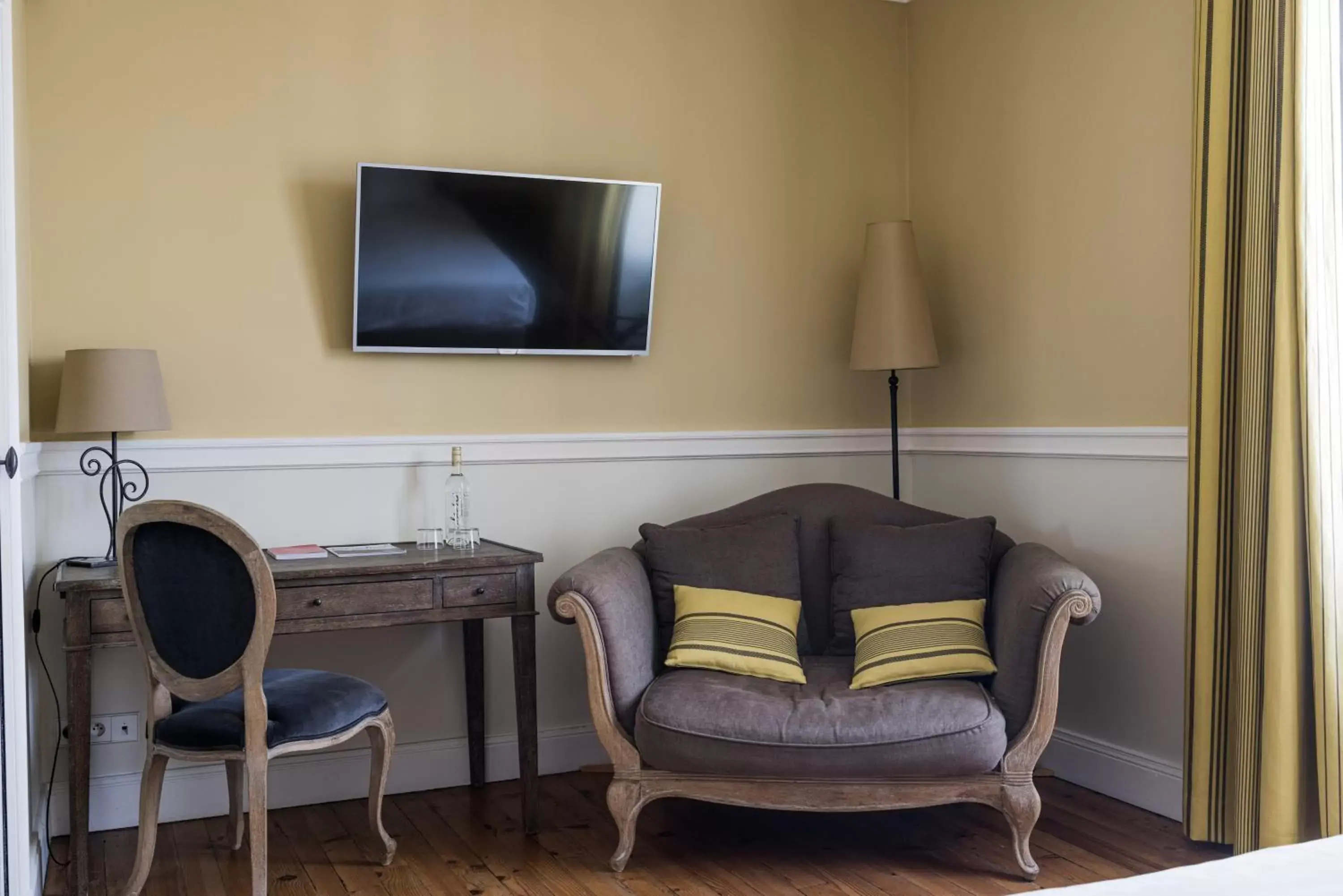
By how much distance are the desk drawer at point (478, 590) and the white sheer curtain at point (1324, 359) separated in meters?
1.93

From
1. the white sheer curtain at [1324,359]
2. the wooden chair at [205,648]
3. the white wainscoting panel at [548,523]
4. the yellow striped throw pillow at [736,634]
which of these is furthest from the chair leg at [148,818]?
the white sheer curtain at [1324,359]

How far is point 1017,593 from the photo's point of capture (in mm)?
3074

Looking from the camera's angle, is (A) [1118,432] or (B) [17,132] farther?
(A) [1118,432]

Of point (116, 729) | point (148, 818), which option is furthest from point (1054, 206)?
point (116, 729)

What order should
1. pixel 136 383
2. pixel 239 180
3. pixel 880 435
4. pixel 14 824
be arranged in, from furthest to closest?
pixel 880 435
pixel 239 180
pixel 136 383
pixel 14 824

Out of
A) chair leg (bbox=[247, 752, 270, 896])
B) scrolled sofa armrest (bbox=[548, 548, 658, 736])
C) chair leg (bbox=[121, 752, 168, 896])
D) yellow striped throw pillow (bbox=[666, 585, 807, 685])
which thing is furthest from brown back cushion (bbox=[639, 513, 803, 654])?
chair leg (bbox=[121, 752, 168, 896])

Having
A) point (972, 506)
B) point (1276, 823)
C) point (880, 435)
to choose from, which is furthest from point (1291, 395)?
point (880, 435)

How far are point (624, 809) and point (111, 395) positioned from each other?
163cm

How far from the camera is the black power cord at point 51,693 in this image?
3.07 meters

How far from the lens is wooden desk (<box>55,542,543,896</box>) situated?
2818 millimetres

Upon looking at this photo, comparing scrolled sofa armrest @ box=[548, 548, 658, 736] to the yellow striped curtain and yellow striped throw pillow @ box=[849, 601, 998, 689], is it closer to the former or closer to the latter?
yellow striped throw pillow @ box=[849, 601, 998, 689]

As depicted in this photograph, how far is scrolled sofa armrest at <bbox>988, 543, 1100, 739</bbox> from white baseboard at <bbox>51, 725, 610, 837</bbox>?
1.41 meters

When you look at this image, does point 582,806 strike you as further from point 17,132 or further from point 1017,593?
point 17,132

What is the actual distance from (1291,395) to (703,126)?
2.03 meters
